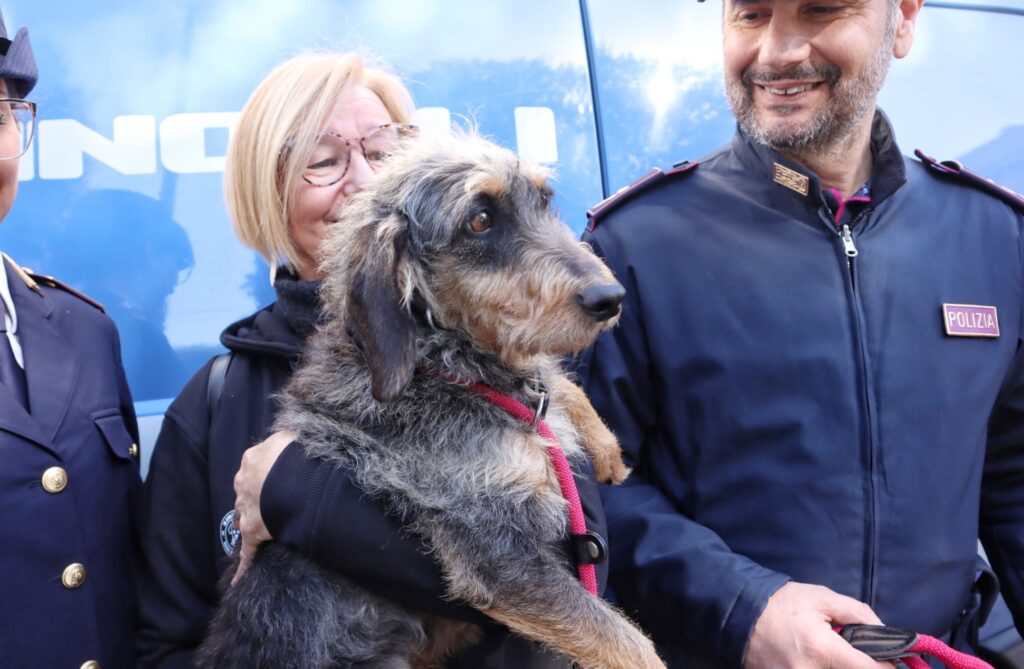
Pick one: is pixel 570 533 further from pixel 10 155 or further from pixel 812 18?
pixel 10 155

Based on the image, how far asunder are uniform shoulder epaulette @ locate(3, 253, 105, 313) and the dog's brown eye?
123cm

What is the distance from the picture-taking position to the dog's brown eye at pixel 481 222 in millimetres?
2322

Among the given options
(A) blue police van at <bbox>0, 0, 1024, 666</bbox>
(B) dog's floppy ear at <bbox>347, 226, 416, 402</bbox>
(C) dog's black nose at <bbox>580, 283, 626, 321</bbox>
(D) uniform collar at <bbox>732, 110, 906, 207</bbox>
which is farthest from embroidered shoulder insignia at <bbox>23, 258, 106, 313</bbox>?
(D) uniform collar at <bbox>732, 110, 906, 207</bbox>

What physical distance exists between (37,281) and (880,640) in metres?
2.52

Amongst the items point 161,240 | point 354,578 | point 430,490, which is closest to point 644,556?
point 430,490

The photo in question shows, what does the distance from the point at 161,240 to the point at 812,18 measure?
2.21m

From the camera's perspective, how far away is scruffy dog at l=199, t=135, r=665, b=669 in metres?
2.05

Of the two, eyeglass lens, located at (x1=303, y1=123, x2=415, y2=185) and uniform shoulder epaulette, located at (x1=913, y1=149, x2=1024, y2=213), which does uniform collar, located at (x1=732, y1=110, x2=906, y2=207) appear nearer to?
uniform shoulder epaulette, located at (x1=913, y1=149, x2=1024, y2=213)

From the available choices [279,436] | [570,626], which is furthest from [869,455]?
[279,436]

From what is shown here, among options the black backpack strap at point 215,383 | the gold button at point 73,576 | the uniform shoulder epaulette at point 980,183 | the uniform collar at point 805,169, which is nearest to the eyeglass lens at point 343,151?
the black backpack strap at point 215,383

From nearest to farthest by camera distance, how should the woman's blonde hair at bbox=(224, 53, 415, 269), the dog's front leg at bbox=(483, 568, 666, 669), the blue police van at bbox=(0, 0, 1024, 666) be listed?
1. the dog's front leg at bbox=(483, 568, 666, 669)
2. the woman's blonde hair at bbox=(224, 53, 415, 269)
3. the blue police van at bbox=(0, 0, 1024, 666)

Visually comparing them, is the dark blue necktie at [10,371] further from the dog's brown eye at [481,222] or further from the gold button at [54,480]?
the dog's brown eye at [481,222]

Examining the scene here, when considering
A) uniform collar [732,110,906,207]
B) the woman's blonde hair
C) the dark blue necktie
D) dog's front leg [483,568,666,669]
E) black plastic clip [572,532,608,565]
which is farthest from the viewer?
the woman's blonde hair

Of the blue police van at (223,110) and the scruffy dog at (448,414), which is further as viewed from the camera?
the blue police van at (223,110)
